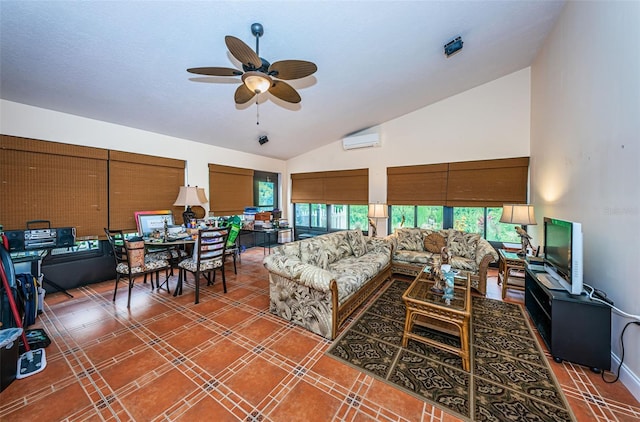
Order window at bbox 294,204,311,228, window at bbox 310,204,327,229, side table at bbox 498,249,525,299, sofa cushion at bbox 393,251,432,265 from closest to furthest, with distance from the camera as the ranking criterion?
1. side table at bbox 498,249,525,299
2. sofa cushion at bbox 393,251,432,265
3. window at bbox 310,204,327,229
4. window at bbox 294,204,311,228

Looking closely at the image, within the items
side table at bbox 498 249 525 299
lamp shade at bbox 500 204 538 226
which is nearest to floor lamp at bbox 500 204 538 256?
lamp shade at bbox 500 204 538 226

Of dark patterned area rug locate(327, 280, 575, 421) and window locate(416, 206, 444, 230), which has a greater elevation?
window locate(416, 206, 444, 230)

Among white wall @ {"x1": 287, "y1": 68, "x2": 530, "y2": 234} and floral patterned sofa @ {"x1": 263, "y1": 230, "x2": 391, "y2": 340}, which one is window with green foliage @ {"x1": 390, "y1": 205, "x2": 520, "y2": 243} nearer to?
white wall @ {"x1": 287, "y1": 68, "x2": 530, "y2": 234}

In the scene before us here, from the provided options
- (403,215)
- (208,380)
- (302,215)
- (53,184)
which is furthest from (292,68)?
(302,215)

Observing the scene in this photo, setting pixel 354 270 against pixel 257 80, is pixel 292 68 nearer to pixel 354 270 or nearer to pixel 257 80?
pixel 257 80

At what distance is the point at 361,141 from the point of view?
5.61 m

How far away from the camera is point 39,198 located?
326 centimetres

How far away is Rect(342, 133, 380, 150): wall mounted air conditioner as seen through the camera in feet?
17.9

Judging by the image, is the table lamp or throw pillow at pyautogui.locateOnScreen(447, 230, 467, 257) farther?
the table lamp

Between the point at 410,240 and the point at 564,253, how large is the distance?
7.21ft

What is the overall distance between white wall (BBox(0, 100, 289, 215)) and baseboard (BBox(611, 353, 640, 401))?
6.11 meters

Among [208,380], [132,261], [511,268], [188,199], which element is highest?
[188,199]

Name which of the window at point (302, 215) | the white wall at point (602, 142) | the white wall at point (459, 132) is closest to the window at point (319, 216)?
the window at point (302, 215)

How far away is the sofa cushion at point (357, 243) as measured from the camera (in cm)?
380
